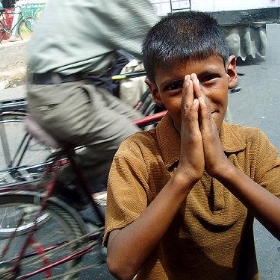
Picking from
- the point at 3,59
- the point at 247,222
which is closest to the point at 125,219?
the point at 247,222

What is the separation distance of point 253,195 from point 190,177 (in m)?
0.18

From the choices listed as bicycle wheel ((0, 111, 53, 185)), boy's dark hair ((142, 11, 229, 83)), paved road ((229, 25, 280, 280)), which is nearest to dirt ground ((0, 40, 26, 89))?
paved road ((229, 25, 280, 280))

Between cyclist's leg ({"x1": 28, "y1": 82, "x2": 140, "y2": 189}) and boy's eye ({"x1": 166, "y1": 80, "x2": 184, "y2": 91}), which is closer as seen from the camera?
boy's eye ({"x1": 166, "y1": 80, "x2": 184, "y2": 91})

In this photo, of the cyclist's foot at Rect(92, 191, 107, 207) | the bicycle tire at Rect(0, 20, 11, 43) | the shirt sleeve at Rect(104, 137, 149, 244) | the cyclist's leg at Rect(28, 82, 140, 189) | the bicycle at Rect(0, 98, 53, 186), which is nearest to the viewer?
the shirt sleeve at Rect(104, 137, 149, 244)

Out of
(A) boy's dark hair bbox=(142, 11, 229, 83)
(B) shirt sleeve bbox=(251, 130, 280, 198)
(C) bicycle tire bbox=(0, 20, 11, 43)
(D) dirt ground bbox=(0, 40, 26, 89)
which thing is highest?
(A) boy's dark hair bbox=(142, 11, 229, 83)

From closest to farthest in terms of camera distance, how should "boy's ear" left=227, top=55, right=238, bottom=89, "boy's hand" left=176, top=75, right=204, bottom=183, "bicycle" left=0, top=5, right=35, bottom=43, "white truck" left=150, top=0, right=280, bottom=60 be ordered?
1. "boy's hand" left=176, top=75, right=204, bottom=183
2. "boy's ear" left=227, top=55, right=238, bottom=89
3. "white truck" left=150, top=0, right=280, bottom=60
4. "bicycle" left=0, top=5, right=35, bottom=43

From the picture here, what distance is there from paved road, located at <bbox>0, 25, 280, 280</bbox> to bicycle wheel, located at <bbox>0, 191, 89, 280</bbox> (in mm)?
382

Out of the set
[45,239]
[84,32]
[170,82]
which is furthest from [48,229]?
[170,82]

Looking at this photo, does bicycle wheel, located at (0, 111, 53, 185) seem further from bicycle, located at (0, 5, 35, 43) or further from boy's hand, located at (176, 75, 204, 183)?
bicycle, located at (0, 5, 35, 43)

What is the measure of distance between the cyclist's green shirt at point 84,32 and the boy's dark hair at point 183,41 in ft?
2.18

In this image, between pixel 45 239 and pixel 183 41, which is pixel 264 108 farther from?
pixel 183 41

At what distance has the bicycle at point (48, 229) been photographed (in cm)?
247

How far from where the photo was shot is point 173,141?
145cm

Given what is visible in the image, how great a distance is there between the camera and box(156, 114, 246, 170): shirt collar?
4.71 feet
